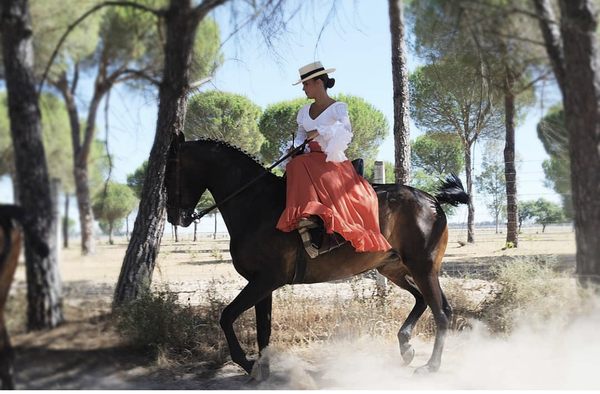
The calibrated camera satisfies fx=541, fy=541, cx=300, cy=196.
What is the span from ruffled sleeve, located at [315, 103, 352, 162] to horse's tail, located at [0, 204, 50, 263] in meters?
2.19

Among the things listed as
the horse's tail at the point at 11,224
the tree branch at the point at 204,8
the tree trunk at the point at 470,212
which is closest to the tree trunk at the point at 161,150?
the tree branch at the point at 204,8

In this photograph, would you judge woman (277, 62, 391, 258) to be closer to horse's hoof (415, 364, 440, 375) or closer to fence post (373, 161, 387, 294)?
horse's hoof (415, 364, 440, 375)

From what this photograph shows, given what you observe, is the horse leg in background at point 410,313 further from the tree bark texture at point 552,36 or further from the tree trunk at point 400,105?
the tree bark texture at point 552,36

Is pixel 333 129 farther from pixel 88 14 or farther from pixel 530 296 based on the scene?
pixel 530 296

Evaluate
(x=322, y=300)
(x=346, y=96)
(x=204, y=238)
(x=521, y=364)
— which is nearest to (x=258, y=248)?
(x=204, y=238)

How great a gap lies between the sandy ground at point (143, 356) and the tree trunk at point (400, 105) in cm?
168

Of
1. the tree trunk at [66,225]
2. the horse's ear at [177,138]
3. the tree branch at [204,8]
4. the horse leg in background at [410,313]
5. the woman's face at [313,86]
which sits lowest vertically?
the horse leg in background at [410,313]

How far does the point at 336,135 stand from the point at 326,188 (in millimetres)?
433

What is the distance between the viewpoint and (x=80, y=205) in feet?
12.0

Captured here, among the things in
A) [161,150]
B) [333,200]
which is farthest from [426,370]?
[161,150]

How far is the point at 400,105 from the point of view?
648 cm

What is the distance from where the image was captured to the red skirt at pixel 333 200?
4.14 m

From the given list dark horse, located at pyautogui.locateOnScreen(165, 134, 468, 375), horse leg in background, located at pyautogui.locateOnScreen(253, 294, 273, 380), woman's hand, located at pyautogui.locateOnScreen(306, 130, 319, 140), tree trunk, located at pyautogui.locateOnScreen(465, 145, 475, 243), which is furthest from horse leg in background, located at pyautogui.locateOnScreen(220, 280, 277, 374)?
tree trunk, located at pyautogui.locateOnScreen(465, 145, 475, 243)

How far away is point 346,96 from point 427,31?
184 inches
